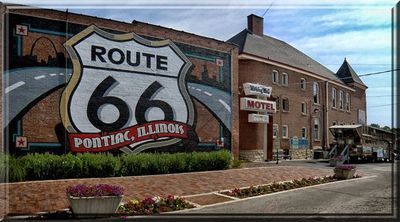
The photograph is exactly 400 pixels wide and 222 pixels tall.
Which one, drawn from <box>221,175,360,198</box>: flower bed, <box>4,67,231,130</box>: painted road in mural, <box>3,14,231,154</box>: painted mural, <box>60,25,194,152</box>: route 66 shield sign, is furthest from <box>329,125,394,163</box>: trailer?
A: <box>4,67,231,130</box>: painted road in mural

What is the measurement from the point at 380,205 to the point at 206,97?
41.7ft

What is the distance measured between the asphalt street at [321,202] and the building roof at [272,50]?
54.6 feet

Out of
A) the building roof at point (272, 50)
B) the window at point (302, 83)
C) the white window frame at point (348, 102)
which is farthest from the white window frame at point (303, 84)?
the white window frame at point (348, 102)

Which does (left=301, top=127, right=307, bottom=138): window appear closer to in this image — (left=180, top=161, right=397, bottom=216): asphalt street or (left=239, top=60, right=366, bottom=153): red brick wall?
(left=239, top=60, right=366, bottom=153): red brick wall

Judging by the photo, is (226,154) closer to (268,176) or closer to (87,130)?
(268,176)

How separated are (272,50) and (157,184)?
2336 centimetres

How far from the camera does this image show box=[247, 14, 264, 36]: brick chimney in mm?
36719

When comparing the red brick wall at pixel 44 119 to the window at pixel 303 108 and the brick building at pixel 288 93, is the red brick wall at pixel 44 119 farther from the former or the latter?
the window at pixel 303 108

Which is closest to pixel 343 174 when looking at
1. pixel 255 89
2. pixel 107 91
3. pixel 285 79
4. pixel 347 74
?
pixel 255 89

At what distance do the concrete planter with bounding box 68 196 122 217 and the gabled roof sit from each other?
143 feet

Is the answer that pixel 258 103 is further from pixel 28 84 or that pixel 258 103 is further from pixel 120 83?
pixel 28 84

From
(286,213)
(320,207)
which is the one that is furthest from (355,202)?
(286,213)

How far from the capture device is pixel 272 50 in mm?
36812

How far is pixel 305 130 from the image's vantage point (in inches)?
1537
